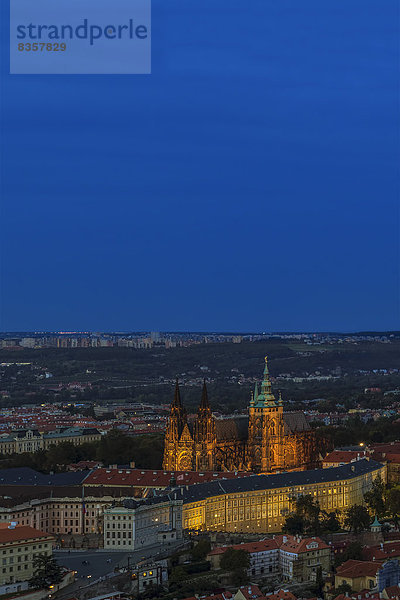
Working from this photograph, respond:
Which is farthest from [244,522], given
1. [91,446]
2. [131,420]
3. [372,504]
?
[131,420]

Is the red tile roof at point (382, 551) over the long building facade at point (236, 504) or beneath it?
beneath

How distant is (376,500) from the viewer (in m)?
76.4

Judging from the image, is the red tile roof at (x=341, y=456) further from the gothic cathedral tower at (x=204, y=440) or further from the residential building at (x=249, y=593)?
the residential building at (x=249, y=593)

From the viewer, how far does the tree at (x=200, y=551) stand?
61466mm

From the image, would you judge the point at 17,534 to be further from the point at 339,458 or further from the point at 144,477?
the point at 339,458

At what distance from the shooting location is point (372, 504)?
7625cm

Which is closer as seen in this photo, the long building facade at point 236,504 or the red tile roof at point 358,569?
the red tile roof at point 358,569

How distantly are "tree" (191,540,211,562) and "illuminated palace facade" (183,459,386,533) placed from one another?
23.0ft

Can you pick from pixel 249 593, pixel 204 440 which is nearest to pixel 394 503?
pixel 204 440

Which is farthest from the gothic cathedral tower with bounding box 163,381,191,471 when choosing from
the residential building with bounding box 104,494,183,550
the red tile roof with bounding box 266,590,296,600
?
the red tile roof with bounding box 266,590,296,600

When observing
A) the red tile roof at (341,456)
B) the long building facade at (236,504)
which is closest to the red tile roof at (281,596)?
the long building facade at (236,504)

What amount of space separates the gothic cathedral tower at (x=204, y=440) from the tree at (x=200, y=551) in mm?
24751

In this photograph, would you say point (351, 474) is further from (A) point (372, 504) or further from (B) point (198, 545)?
(B) point (198, 545)

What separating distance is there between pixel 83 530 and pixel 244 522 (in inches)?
395
